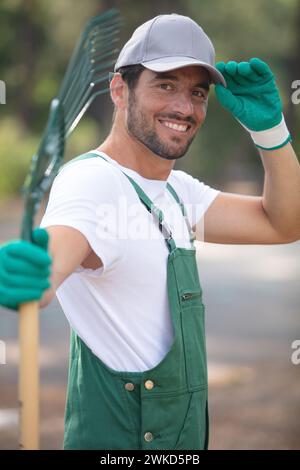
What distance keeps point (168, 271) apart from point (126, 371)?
0.31 m

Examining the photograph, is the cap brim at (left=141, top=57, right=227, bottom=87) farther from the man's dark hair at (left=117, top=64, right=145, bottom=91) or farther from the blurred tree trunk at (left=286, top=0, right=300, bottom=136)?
the blurred tree trunk at (left=286, top=0, right=300, bottom=136)

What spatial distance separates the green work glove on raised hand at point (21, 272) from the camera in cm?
213

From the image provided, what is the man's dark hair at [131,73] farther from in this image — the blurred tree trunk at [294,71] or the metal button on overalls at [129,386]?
the blurred tree trunk at [294,71]

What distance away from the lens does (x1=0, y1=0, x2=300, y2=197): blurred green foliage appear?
23.1 meters

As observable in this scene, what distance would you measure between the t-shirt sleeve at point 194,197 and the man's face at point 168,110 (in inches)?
13.9

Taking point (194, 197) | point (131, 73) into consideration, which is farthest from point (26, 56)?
point (131, 73)

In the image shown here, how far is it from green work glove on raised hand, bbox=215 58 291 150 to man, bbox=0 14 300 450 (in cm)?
11

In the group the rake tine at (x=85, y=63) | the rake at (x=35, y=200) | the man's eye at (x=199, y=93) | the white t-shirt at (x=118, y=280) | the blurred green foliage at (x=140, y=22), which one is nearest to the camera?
the rake at (x=35, y=200)

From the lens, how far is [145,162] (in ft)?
9.23

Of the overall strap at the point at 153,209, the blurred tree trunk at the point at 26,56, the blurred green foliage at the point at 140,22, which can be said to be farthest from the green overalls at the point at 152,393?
the blurred tree trunk at the point at 26,56

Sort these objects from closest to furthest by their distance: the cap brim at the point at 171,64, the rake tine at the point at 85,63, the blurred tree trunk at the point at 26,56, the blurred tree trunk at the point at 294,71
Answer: the rake tine at the point at 85,63
the cap brim at the point at 171,64
the blurred tree trunk at the point at 294,71
the blurred tree trunk at the point at 26,56

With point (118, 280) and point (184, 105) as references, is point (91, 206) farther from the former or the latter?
point (184, 105)
